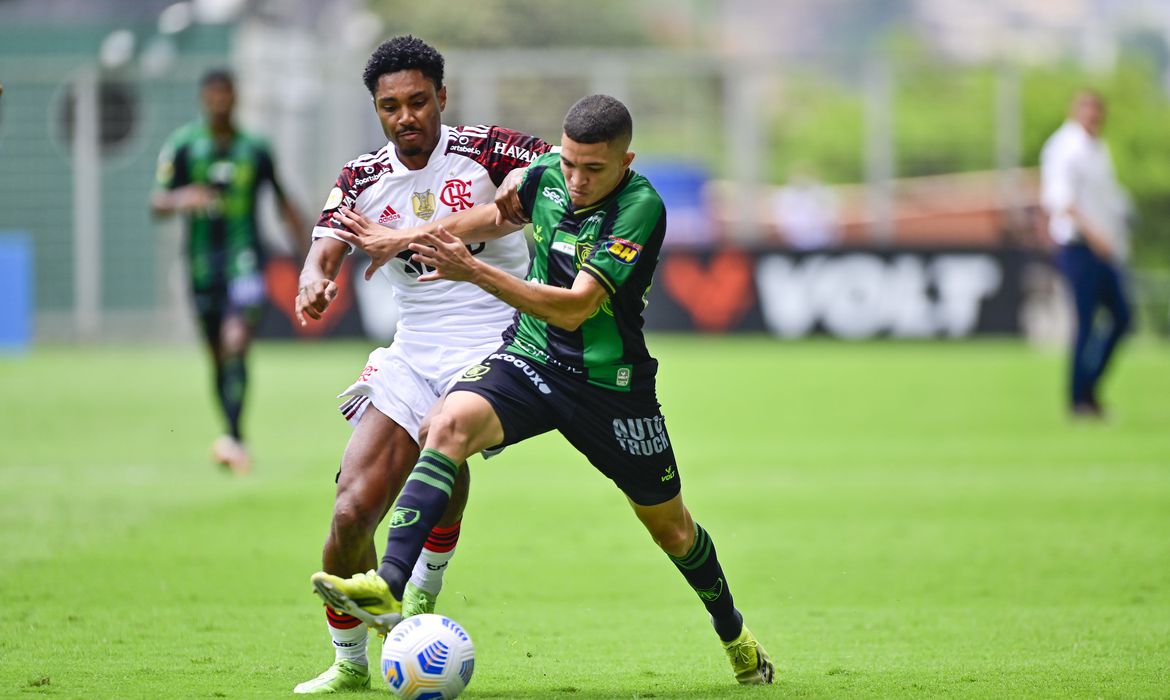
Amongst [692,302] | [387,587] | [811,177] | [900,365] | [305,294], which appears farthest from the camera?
[811,177]

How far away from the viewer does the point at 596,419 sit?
618 centimetres

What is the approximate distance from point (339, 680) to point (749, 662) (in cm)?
151

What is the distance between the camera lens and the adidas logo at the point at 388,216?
22.3 ft

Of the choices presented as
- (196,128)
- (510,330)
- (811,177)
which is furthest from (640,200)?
(811,177)

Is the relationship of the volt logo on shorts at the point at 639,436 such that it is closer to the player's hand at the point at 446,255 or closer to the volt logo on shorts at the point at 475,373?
the volt logo on shorts at the point at 475,373

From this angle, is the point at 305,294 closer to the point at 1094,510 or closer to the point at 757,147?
the point at 1094,510

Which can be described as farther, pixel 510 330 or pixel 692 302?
pixel 692 302

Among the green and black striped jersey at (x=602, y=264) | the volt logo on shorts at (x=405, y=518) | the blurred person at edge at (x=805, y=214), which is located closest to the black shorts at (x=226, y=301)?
the green and black striped jersey at (x=602, y=264)

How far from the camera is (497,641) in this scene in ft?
23.5

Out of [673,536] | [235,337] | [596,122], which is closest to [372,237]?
[596,122]

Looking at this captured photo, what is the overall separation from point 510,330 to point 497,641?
141cm

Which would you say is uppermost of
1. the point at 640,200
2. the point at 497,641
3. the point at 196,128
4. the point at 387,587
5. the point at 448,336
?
the point at 196,128

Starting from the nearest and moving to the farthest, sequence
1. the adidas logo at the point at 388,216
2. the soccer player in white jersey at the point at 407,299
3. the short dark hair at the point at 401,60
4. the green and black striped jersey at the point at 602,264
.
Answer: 1. the green and black striped jersey at the point at 602,264
2. the soccer player in white jersey at the point at 407,299
3. the short dark hair at the point at 401,60
4. the adidas logo at the point at 388,216

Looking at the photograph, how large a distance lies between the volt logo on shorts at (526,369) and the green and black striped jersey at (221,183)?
23.4ft
